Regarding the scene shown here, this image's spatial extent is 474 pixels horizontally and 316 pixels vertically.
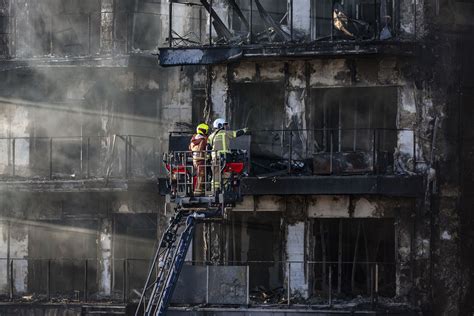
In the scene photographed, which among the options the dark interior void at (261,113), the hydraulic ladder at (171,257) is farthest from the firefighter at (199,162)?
the dark interior void at (261,113)

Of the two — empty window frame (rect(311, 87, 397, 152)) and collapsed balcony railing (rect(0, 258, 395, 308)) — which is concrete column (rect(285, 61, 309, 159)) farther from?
collapsed balcony railing (rect(0, 258, 395, 308))

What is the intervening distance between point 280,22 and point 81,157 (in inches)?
246

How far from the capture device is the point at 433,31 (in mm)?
35312

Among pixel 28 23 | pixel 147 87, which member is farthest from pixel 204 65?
pixel 28 23

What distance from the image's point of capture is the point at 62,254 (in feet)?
125

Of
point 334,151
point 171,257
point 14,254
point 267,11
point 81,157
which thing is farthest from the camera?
point 14,254

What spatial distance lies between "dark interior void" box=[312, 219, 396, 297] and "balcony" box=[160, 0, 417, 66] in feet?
13.7

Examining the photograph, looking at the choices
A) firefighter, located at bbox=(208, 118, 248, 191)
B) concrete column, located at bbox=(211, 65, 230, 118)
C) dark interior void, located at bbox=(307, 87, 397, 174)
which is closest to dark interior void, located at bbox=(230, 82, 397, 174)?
dark interior void, located at bbox=(307, 87, 397, 174)

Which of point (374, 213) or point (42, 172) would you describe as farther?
point (42, 172)

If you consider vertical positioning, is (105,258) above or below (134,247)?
below

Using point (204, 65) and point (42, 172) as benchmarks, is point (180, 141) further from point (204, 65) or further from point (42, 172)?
point (42, 172)

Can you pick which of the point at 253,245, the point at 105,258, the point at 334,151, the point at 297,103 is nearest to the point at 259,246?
the point at 253,245

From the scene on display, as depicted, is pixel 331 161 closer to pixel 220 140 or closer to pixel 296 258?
pixel 296 258

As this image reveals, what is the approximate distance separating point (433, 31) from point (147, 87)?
7.41 m
